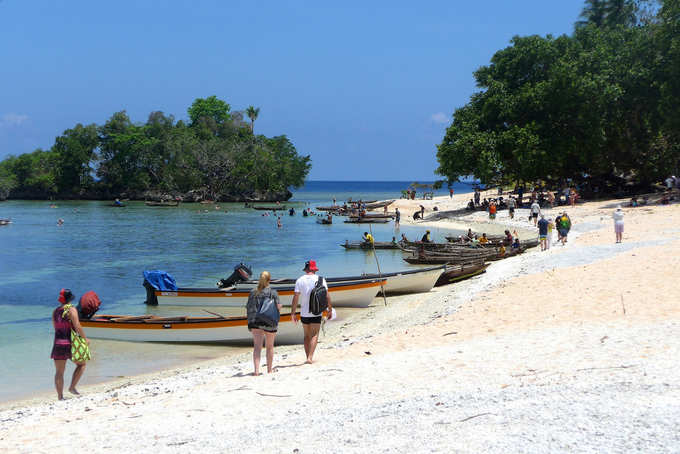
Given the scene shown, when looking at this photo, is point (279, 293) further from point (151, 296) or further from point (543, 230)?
point (543, 230)

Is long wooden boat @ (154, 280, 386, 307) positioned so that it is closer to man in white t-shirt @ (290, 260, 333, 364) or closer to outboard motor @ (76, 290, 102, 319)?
outboard motor @ (76, 290, 102, 319)

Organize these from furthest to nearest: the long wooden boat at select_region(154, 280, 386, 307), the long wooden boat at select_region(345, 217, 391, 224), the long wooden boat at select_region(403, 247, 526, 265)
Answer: the long wooden boat at select_region(345, 217, 391, 224)
the long wooden boat at select_region(403, 247, 526, 265)
the long wooden boat at select_region(154, 280, 386, 307)

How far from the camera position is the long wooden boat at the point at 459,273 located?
23766 mm

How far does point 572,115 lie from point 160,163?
3336 inches

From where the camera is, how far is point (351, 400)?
27.6ft

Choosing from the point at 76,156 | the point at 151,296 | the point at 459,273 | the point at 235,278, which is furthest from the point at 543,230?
the point at 76,156

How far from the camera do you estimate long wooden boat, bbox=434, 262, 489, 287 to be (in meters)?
23.8

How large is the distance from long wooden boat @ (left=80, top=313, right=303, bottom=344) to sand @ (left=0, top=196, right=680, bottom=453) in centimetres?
78

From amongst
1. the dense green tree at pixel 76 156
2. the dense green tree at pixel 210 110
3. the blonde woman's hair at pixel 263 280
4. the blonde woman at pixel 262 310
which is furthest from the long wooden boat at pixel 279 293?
the dense green tree at pixel 210 110

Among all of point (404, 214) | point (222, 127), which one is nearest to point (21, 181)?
point (222, 127)

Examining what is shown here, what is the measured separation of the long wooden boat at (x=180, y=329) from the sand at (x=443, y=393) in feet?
2.56

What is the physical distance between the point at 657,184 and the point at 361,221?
2834 centimetres

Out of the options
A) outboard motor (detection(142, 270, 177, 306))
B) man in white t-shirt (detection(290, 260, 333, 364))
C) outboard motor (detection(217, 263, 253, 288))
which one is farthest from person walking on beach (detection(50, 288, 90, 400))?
outboard motor (detection(142, 270, 177, 306))

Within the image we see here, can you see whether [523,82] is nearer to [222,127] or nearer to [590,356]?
[590,356]
